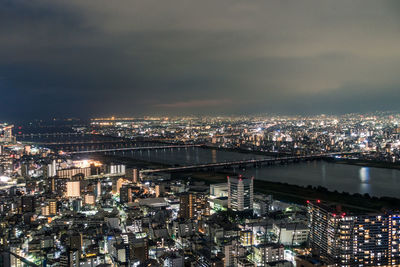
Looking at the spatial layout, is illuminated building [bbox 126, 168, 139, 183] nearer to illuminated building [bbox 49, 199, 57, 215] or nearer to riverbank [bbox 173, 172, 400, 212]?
riverbank [bbox 173, 172, 400, 212]

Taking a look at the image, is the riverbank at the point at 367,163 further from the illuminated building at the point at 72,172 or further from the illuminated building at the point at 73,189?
the illuminated building at the point at 73,189

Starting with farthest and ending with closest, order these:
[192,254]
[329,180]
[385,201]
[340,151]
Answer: [340,151] < [329,180] < [385,201] < [192,254]

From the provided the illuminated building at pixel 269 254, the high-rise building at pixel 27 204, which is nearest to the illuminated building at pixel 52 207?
the high-rise building at pixel 27 204

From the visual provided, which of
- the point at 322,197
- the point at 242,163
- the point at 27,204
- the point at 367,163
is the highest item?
the point at 242,163

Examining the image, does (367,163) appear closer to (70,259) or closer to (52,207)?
(52,207)

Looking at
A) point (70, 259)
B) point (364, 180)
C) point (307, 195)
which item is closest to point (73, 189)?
point (70, 259)

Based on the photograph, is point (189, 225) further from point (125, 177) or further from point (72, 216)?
point (125, 177)

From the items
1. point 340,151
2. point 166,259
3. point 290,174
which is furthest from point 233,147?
point 166,259

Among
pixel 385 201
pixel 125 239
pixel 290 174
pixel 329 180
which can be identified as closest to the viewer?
pixel 125 239
